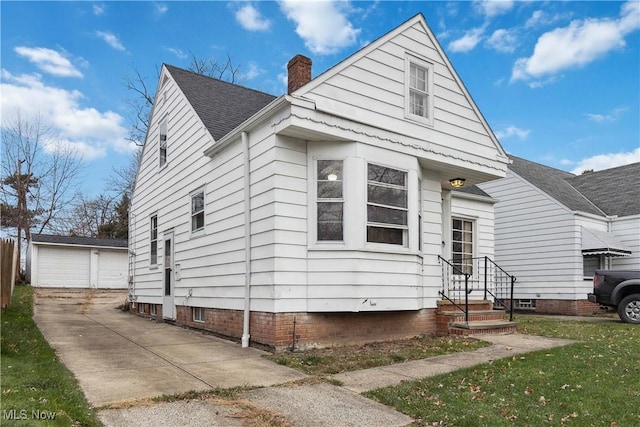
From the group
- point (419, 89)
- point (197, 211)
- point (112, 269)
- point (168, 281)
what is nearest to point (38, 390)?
point (197, 211)

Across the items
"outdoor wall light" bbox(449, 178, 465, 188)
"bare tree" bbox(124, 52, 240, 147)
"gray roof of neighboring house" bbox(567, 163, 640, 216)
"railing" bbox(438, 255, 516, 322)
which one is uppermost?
"bare tree" bbox(124, 52, 240, 147)

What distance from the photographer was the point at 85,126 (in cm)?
2672

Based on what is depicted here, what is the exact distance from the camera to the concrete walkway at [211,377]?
14.7 ft

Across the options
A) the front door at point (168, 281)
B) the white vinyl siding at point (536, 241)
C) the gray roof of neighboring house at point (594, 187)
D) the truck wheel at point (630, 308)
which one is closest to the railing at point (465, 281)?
the truck wheel at point (630, 308)

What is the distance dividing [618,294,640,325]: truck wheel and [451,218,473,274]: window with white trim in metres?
3.91

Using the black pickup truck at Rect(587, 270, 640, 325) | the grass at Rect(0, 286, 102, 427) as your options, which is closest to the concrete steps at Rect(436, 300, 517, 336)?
the black pickup truck at Rect(587, 270, 640, 325)

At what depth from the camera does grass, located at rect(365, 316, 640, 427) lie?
14.6 feet

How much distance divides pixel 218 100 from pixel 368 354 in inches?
313

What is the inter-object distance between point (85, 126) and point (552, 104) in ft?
77.7

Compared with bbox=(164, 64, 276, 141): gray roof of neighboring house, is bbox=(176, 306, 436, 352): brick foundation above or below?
below

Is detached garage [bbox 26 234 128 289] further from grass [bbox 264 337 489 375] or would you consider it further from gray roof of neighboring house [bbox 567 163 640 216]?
gray roof of neighboring house [bbox 567 163 640 216]

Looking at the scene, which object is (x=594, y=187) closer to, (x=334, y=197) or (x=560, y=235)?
(x=560, y=235)

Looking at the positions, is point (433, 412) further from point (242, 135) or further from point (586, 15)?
point (586, 15)

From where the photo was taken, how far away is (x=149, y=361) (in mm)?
6871
